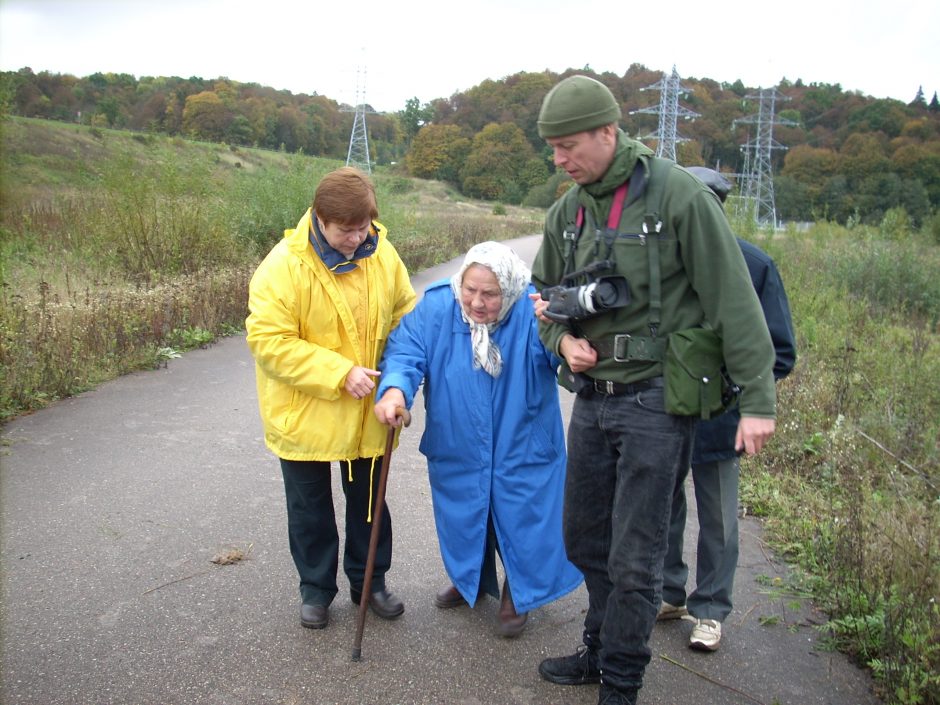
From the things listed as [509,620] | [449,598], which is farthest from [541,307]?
[449,598]

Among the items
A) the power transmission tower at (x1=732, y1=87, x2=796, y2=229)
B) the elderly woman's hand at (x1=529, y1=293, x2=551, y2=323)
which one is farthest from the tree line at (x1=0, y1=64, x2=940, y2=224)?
the elderly woman's hand at (x1=529, y1=293, x2=551, y2=323)

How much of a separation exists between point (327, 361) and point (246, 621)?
1294 millimetres

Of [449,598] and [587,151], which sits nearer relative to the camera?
[587,151]

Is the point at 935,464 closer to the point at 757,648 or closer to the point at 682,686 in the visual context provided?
the point at 757,648

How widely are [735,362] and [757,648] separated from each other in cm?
166

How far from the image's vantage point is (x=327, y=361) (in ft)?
10.8

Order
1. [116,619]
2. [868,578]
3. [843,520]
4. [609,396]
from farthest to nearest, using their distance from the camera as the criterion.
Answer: [843,520] → [868,578] → [116,619] → [609,396]

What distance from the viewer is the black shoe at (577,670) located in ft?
10.8

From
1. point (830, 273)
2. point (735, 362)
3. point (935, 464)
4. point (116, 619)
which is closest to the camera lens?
point (735, 362)

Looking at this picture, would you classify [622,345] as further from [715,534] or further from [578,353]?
[715,534]

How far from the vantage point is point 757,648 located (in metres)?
3.63

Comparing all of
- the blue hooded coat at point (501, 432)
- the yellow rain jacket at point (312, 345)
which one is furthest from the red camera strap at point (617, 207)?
the yellow rain jacket at point (312, 345)

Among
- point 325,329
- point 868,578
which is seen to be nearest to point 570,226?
point 325,329

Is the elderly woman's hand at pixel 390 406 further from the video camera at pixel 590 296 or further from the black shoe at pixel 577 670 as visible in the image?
the black shoe at pixel 577 670
